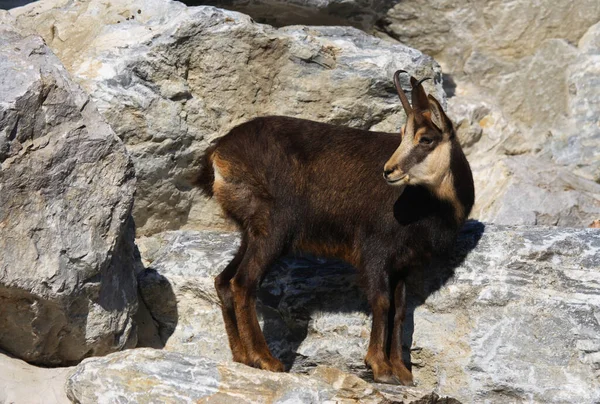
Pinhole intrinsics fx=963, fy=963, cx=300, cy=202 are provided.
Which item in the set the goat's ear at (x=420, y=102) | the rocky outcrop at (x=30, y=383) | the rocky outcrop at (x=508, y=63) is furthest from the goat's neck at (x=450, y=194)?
the rocky outcrop at (x=508, y=63)

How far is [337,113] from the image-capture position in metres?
8.27

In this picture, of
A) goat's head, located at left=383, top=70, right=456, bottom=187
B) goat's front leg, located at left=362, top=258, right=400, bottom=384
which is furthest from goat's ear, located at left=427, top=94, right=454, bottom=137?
goat's front leg, located at left=362, top=258, right=400, bottom=384

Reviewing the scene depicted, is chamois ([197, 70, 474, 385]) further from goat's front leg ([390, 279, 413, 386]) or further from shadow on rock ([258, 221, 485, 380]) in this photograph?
shadow on rock ([258, 221, 485, 380])

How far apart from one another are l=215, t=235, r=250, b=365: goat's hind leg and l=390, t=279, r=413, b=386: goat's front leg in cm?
98

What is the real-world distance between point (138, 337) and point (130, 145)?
5.19 ft

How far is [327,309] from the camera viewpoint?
22.5 ft

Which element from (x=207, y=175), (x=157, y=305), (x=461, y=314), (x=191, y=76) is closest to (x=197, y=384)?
(x=157, y=305)

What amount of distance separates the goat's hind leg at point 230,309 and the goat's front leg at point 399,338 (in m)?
0.98

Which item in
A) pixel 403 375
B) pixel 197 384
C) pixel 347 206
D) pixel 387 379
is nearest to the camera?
pixel 197 384

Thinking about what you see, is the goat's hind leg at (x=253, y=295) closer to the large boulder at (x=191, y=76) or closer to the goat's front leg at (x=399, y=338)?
the goat's front leg at (x=399, y=338)

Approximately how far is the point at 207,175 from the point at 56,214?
1322 millimetres

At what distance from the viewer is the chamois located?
629 cm

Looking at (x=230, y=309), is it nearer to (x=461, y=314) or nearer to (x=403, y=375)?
(x=403, y=375)

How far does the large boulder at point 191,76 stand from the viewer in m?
7.64
